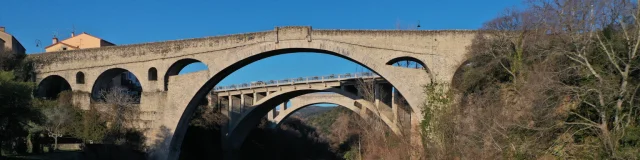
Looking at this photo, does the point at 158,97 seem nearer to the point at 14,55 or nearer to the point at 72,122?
the point at 72,122

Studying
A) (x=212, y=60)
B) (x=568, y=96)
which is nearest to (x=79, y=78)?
(x=212, y=60)

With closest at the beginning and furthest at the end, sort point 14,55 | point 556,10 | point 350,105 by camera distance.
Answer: point 556,10 → point 14,55 → point 350,105

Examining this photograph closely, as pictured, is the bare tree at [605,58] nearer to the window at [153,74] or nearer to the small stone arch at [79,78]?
the window at [153,74]

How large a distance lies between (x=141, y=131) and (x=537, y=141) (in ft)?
77.8

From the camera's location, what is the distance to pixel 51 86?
3894cm

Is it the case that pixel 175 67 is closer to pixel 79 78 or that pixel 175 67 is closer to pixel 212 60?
pixel 212 60

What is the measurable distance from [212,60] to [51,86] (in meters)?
14.2

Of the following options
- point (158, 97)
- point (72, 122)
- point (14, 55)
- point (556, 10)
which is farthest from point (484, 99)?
point (14, 55)

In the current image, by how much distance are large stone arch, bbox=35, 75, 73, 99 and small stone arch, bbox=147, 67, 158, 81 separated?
6.15m

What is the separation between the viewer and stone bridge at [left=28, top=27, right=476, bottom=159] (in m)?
27.6

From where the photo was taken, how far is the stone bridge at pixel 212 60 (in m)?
27.6

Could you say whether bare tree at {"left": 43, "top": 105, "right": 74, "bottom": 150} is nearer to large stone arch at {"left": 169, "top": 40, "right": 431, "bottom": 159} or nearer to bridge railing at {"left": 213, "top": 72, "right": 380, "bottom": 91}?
large stone arch at {"left": 169, "top": 40, "right": 431, "bottom": 159}

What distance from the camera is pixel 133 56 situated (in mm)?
34344

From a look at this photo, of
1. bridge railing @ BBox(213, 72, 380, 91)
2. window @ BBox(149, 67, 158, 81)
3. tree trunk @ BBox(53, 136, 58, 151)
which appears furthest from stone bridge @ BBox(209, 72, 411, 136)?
tree trunk @ BBox(53, 136, 58, 151)
